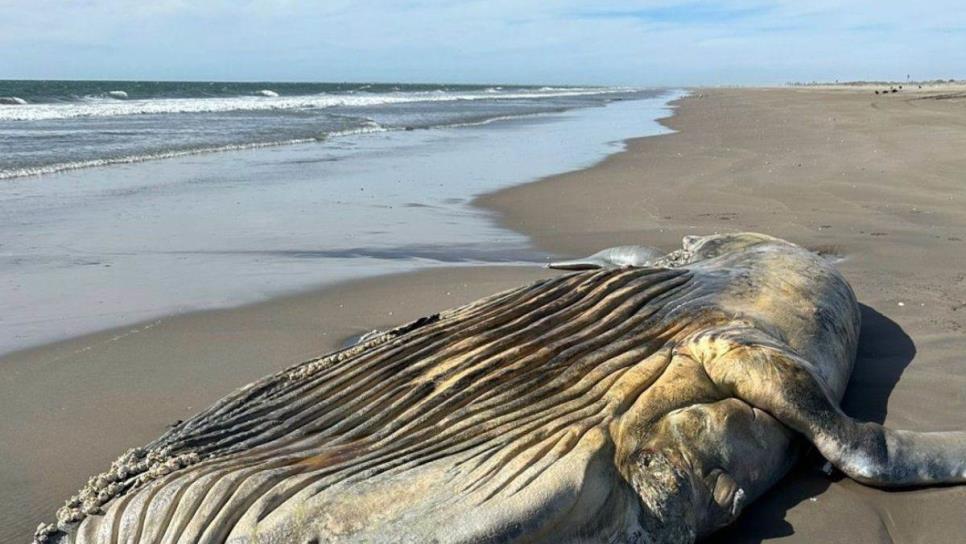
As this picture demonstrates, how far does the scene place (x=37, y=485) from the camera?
4.31 meters

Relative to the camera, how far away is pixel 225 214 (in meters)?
12.4

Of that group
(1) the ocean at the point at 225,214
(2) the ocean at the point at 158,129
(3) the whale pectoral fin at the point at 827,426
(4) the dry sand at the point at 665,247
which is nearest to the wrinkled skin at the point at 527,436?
(3) the whale pectoral fin at the point at 827,426

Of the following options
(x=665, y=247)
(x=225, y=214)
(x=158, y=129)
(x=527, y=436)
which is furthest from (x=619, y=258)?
(x=158, y=129)

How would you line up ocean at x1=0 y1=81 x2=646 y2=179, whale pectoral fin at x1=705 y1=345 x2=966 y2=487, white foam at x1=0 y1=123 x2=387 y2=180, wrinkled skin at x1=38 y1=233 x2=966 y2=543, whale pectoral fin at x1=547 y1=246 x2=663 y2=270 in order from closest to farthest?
wrinkled skin at x1=38 y1=233 x2=966 y2=543
whale pectoral fin at x1=705 y1=345 x2=966 y2=487
whale pectoral fin at x1=547 y1=246 x2=663 y2=270
white foam at x1=0 y1=123 x2=387 y2=180
ocean at x1=0 y1=81 x2=646 y2=179

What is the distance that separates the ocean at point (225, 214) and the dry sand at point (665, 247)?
1.94ft

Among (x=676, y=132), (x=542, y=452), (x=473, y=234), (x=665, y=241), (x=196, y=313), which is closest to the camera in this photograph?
(x=542, y=452)

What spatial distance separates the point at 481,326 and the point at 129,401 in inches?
96.5

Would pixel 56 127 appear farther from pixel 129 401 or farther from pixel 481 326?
pixel 481 326

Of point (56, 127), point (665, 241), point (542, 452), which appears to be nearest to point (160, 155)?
point (56, 127)

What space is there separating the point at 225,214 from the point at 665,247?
6129mm

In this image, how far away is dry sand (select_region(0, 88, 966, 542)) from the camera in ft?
13.6

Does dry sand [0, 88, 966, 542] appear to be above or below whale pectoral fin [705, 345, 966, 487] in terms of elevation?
below

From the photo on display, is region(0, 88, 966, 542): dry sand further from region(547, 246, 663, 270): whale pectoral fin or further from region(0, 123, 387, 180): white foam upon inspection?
region(0, 123, 387, 180): white foam

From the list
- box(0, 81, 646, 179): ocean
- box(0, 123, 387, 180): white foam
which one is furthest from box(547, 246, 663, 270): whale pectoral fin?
box(0, 81, 646, 179): ocean
